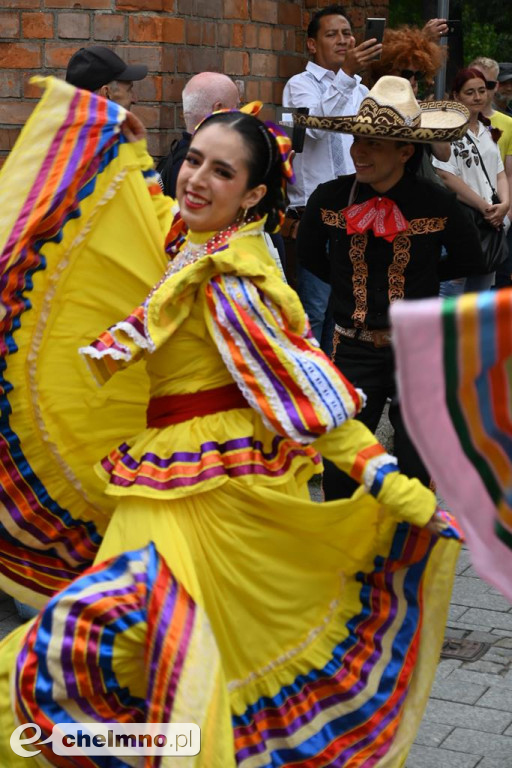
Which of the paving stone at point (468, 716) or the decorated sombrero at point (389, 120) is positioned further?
A: the decorated sombrero at point (389, 120)

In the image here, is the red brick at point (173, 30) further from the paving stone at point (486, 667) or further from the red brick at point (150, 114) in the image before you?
the paving stone at point (486, 667)

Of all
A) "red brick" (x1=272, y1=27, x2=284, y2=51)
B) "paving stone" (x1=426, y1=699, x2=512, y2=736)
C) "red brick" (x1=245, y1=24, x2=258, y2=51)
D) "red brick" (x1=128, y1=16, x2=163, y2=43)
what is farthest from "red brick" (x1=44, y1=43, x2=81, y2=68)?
"paving stone" (x1=426, y1=699, x2=512, y2=736)

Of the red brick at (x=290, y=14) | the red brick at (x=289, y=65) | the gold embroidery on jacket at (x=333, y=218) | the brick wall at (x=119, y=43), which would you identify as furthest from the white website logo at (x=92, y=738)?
the red brick at (x=290, y=14)

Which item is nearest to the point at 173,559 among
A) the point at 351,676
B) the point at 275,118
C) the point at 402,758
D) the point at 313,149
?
the point at 351,676

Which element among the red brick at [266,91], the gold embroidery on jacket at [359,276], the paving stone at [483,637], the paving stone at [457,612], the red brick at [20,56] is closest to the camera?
the paving stone at [483,637]

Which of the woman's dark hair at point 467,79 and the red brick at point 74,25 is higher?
the red brick at point 74,25

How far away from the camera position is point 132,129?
3.80 meters

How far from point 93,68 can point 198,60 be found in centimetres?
121

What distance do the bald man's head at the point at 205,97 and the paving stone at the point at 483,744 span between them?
8.84 ft

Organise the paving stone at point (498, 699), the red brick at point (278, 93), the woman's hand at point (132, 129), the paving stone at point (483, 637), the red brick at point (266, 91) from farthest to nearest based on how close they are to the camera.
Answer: the red brick at point (278, 93), the red brick at point (266, 91), the paving stone at point (483, 637), the paving stone at point (498, 699), the woman's hand at point (132, 129)

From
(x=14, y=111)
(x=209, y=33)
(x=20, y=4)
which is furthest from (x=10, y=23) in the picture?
(x=209, y=33)

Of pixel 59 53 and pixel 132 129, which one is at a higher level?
pixel 132 129

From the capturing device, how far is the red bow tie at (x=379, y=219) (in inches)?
190

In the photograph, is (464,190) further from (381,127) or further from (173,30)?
(381,127)
